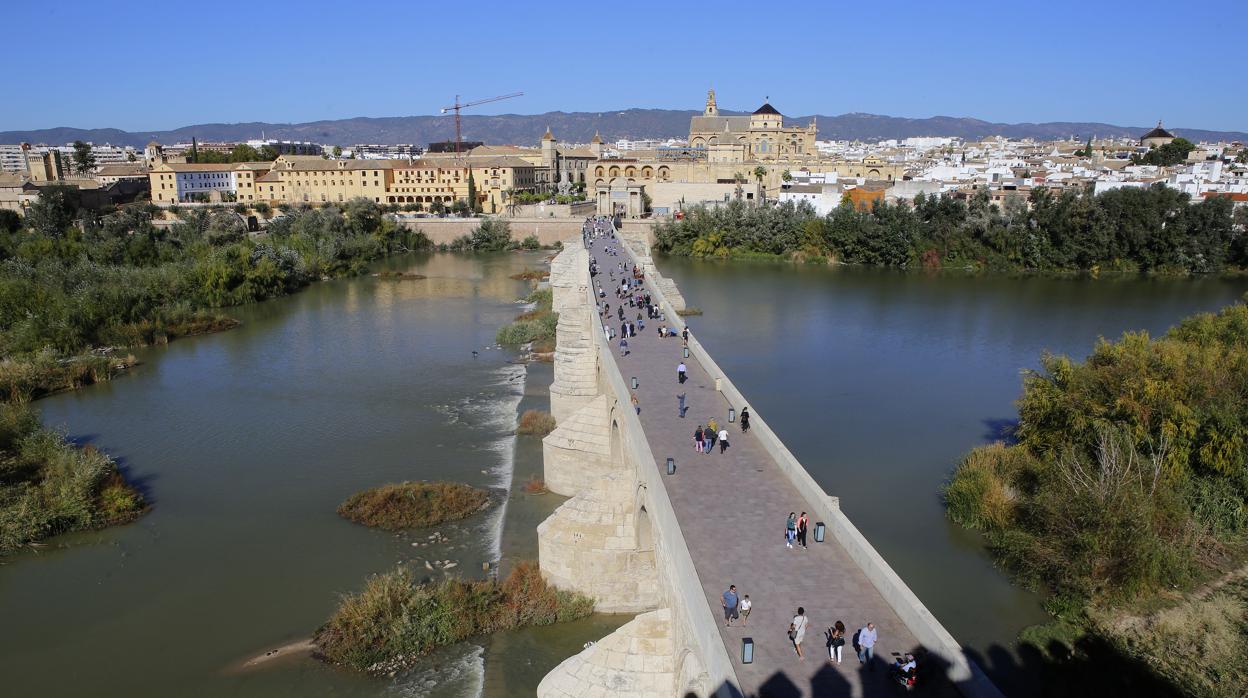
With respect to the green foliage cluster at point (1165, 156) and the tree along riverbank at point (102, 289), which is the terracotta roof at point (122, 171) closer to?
the tree along riverbank at point (102, 289)

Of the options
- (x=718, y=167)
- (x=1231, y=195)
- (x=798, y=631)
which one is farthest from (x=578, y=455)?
(x=718, y=167)

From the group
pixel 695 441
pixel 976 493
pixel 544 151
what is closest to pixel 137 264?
pixel 695 441

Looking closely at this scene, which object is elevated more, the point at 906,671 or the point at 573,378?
the point at 906,671

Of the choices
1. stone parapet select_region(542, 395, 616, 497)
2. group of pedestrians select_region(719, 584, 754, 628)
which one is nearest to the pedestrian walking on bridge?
group of pedestrians select_region(719, 584, 754, 628)

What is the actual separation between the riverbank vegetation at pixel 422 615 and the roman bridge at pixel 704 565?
1.43 ft

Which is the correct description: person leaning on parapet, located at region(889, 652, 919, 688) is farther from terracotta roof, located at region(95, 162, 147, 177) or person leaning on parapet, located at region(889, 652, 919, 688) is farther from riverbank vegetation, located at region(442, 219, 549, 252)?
terracotta roof, located at region(95, 162, 147, 177)

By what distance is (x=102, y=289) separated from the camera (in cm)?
2830

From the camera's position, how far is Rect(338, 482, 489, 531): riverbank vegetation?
46.3 feet

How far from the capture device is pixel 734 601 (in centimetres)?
775

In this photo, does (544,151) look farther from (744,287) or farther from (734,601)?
(734,601)

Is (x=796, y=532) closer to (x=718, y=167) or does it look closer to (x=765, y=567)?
(x=765, y=567)

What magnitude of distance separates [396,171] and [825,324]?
4495 cm

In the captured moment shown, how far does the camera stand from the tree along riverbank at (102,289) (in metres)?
14.5

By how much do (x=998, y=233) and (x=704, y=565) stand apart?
4179 cm
